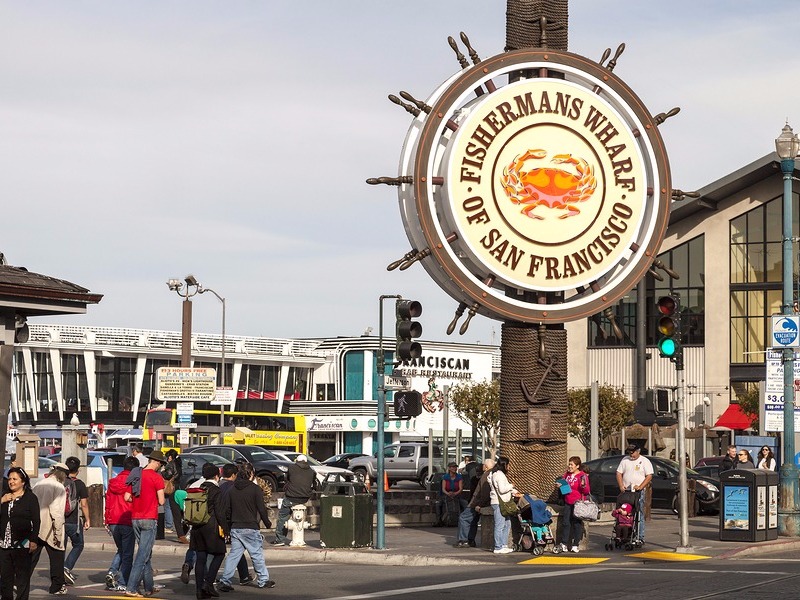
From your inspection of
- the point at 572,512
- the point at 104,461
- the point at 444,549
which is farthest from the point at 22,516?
the point at 104,461

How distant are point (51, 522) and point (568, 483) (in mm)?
10029

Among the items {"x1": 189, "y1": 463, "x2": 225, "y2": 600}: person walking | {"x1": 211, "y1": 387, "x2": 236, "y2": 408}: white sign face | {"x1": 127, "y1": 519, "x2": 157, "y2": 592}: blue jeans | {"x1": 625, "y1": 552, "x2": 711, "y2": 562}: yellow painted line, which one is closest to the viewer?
{"x1": 189, "y1": 463, "x2": 225, "y2": 600}: person walking

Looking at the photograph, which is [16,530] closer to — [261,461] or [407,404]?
[407,404]

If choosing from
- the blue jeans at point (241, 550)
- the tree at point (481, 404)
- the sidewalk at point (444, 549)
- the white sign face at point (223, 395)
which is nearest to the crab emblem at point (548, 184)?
the sidewalk at point (444, 549)

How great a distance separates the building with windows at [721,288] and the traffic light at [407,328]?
133 ft

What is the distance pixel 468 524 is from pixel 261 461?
18619 mm

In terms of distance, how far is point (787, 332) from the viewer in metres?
26.3

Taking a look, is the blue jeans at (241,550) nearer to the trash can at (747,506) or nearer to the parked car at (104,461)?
the trash can at (747,506)

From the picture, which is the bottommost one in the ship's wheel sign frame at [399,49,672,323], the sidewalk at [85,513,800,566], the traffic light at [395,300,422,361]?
the sidewalk at [85,513,800,566]

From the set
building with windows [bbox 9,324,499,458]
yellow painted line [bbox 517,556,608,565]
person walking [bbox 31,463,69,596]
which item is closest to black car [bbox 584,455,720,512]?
yellow painted line [bbox 517,556,608,565]

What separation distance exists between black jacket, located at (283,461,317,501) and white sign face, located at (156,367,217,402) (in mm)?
30618

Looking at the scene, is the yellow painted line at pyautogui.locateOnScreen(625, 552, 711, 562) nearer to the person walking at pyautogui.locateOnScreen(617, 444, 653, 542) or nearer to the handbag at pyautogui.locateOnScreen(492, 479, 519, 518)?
the person walking at pyautogui.locateOnScreen(617, 444, 653, 542)

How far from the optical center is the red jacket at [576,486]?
23297 millimetres

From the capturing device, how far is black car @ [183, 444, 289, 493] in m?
41.1
